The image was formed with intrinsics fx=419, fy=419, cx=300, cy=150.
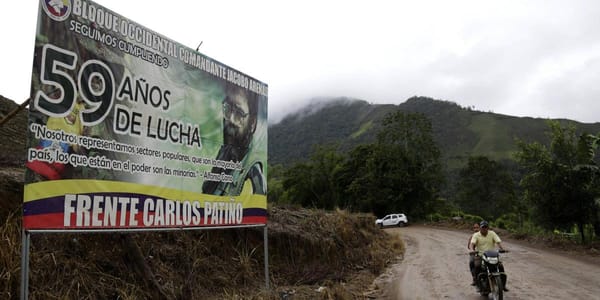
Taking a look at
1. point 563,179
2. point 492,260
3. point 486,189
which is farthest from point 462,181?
point 492,260

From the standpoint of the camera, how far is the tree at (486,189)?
5192 cm

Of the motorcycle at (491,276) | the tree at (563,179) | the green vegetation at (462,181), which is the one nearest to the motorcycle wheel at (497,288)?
the motorcycle at (491,276)

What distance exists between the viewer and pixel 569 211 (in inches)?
663

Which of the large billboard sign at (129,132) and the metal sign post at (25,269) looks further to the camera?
the large billboard sign at (129,132)

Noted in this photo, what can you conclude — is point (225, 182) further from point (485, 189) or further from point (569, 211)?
point (485, 189)

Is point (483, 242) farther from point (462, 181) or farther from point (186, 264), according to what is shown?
point (462, 181)

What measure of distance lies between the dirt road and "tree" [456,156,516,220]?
124ft

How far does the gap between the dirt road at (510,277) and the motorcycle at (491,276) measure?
32 cm

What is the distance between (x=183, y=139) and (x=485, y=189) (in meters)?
54.4

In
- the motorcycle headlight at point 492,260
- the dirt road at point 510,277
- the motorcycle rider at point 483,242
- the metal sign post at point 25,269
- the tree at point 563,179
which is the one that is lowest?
the dirt road at point 510,277

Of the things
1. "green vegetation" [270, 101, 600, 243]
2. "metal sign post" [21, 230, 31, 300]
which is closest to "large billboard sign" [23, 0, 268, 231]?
"metal sign post" [21, 230, 31, 300]

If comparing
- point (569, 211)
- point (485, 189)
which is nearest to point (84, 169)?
point (569, 211)

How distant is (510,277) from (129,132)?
10640 millimetres

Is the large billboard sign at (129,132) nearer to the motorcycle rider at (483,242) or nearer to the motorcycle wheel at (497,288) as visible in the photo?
the motorcycle wheel at (497,288)
